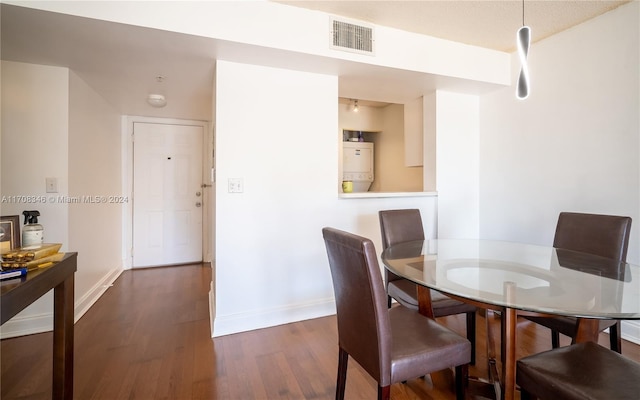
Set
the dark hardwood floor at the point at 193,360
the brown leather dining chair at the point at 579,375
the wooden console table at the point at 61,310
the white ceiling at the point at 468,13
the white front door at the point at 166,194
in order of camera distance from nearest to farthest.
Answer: the brown leather dining chair at the point at 579,375 → the wooden console table at the point at 61,310 → the dark hardwood floor at the point at 193,360 → the white ceiling at the point at 468,13 → the white front door at the point at 166,194

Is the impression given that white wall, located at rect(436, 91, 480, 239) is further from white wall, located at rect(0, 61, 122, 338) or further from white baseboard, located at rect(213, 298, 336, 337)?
white wall, located at rect(0, 61, 122, 338)

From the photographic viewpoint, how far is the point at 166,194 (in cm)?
410

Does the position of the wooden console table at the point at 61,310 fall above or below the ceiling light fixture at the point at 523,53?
below

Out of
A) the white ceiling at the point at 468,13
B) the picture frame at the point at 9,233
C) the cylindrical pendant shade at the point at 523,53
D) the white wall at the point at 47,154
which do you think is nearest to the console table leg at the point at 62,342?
the picture frame at the point at 9,233

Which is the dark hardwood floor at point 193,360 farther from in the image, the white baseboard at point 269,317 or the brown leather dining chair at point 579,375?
the brown leather dining chair at point 579,375

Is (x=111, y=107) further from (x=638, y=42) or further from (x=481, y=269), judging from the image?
(x=638, y=42)

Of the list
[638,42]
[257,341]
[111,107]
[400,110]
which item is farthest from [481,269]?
[111,107]

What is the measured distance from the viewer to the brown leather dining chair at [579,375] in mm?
928

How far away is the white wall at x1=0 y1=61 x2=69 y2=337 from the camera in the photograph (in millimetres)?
2197

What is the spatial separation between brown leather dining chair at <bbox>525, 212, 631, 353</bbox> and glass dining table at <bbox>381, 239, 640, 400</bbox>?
0.09 metres

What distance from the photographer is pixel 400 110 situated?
437cm

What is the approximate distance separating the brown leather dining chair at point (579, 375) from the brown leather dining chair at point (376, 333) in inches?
9.8

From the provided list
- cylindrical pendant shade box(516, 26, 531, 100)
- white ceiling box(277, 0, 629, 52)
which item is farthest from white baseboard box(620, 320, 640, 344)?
white ceiling box(277, 0, 629, 52)

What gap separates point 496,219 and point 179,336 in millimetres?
3088
